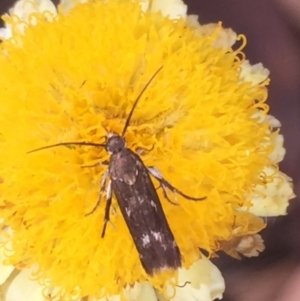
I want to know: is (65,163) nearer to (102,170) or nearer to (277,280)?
(102,170)

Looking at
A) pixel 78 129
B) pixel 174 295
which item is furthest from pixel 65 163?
pixel 174 295

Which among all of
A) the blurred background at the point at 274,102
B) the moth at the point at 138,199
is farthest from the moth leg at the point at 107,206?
the blurred background at the point at 274,102

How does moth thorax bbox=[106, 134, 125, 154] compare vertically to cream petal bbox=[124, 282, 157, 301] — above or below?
above

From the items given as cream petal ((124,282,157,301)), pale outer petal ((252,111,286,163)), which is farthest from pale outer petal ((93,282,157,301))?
pale outer petal ((252,111,286,163))

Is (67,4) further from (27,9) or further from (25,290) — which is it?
(25,290)

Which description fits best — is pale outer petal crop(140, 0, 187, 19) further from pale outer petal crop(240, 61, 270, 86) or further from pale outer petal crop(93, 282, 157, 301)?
pale outer petal crop(93, 282, 157, 301)

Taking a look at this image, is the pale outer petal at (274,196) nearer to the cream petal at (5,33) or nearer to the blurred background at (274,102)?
the blurred background at (274,102)

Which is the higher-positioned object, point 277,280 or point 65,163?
point 65,163
